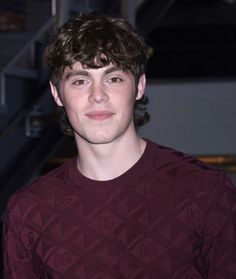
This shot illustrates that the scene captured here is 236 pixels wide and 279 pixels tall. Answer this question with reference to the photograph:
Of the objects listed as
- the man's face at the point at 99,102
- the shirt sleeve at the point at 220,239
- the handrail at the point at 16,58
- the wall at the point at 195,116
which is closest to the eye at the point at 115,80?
the man's face at the point at 99,102

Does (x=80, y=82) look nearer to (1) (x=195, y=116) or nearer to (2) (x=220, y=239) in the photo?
(2) (x=220, y=239)

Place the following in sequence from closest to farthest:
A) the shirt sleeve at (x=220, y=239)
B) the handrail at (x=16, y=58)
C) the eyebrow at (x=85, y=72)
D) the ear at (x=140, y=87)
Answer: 1. the shirt sleeve at (x=220, y=239)
2. the eyebrow at (x=85, y=72)
3. the ear at (x=140, y=87)
4. the handrail at (x=16, y=58)

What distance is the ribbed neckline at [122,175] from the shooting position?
1.69m

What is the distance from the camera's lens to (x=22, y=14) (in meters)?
5.25

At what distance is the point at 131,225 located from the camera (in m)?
1.64

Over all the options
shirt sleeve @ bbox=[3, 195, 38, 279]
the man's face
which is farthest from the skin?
shirt sleeve @ bbox=[3, 195, 38, 279]

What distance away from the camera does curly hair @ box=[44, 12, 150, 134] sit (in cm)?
171

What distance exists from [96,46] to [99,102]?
0.15 m

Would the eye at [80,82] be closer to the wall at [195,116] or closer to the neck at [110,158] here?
the neck at [110,158]

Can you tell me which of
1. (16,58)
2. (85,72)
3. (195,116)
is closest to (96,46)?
(85,72)

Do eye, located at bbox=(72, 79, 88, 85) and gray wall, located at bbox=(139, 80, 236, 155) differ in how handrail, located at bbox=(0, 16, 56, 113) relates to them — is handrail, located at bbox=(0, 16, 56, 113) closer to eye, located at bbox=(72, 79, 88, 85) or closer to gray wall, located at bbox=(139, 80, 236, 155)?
gray wall, located at bbox=(139, 80, 236, 155)

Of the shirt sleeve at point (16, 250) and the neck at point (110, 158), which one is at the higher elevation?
the neck at point (110, 158)

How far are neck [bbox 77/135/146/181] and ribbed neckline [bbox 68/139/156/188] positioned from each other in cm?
1

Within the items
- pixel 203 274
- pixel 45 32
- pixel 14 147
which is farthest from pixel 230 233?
pixel 45 32
